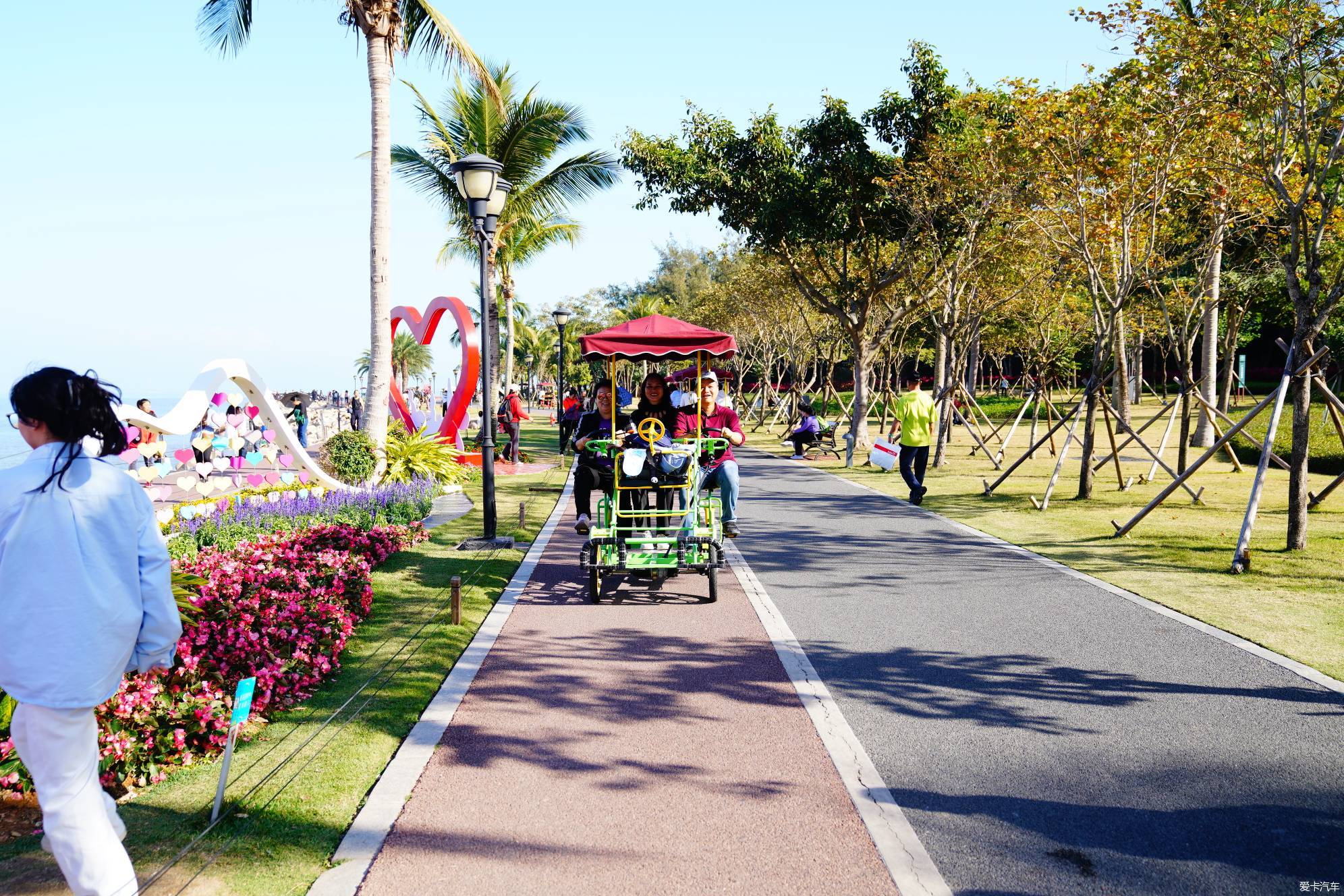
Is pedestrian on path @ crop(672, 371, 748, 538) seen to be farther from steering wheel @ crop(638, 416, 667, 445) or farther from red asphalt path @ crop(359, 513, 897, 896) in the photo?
red asphalt path @ crop(359, 513, 897, 896)

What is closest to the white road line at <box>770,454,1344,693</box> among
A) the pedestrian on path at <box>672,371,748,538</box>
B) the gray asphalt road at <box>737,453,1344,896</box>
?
the gray asphalt road at <box>737,453,1344,896</box>

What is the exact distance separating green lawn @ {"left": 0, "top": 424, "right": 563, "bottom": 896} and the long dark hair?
163 centimetres

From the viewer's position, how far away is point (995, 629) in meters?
7.56

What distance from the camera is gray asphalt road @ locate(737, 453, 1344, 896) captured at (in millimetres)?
3869

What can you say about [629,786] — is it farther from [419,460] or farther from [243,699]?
[419,460]

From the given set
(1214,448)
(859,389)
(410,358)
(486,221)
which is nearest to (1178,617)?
(1214,448)

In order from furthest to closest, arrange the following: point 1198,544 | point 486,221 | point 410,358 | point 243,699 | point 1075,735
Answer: point 410,358 → point 486,221 → point 1198,544 → point 1075,735 → point 243,699

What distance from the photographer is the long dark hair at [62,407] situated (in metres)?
3.14

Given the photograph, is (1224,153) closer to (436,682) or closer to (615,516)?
(615,516)

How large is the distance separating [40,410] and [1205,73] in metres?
13.0

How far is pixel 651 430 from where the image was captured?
9141 mm

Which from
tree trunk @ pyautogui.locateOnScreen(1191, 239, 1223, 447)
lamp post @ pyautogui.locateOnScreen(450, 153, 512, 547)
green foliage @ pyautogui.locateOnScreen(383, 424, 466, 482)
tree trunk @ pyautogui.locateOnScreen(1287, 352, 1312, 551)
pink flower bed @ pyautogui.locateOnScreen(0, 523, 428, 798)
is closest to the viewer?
pink flower bed @ pyautogui.locateOnScreen(0, 523, 428, 798)

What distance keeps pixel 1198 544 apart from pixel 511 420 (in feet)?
53.9

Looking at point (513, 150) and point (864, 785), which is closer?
point (864, 785)
